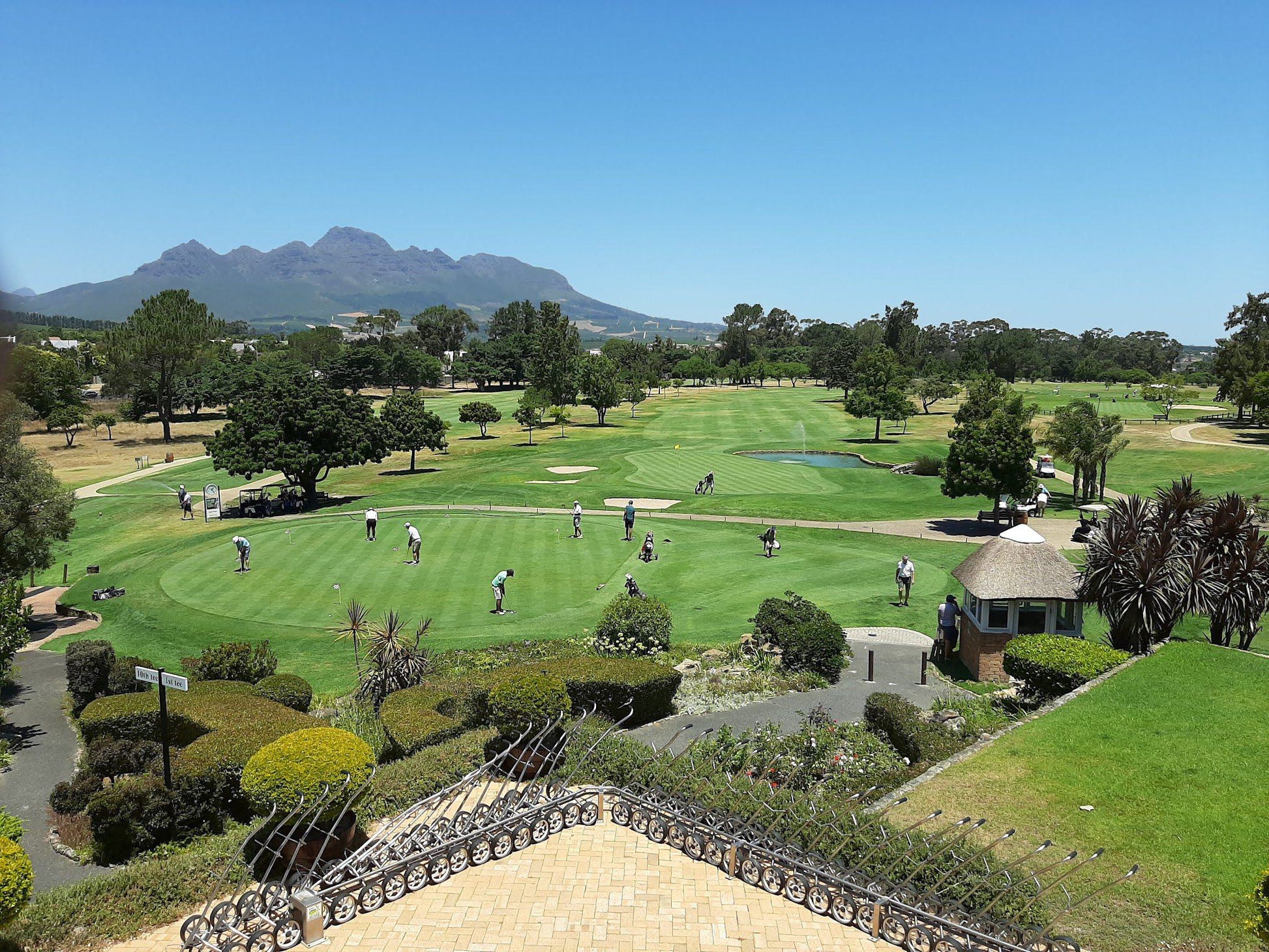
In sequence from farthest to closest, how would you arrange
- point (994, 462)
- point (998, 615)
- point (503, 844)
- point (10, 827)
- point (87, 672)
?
point (994, 462) → point (998, 615) → point (87, 672) → point (503, 844) → point (10, 827)

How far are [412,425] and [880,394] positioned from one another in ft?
162

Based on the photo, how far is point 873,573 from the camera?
36.7 metres

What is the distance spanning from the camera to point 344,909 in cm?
1202

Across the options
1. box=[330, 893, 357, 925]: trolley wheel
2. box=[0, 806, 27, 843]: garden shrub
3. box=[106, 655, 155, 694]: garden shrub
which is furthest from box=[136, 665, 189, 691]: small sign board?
box=[106, 655, 155, 694]: garden shrub

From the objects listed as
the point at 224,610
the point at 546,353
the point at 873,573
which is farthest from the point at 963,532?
the point at 546,353

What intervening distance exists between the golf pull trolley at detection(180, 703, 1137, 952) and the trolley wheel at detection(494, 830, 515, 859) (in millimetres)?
18

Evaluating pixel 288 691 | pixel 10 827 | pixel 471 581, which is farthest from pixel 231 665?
pixel 471 581

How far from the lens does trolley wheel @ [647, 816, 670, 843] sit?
1415cm

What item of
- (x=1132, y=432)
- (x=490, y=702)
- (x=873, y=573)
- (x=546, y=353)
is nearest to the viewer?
(x=490, y=702)

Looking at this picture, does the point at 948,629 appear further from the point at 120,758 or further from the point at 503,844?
the point at 120,758

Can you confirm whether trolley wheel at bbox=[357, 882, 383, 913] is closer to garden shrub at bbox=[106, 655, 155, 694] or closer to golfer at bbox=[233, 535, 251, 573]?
garden shrub at bbox=[106, 655, 155, 694]

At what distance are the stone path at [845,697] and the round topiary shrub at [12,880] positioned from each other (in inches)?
459

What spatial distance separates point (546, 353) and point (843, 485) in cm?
6962

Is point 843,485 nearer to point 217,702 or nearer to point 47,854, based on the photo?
point 217,702
